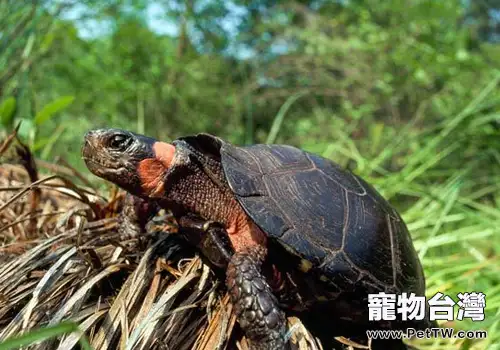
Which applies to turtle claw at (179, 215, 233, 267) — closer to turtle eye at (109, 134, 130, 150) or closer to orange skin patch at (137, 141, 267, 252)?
orange skin patch at (137, 141, 267, 252)

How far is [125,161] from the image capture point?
3.80ft

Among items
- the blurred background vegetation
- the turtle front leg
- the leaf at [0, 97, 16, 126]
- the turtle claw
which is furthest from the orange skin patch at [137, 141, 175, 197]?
the blurred background vegetation

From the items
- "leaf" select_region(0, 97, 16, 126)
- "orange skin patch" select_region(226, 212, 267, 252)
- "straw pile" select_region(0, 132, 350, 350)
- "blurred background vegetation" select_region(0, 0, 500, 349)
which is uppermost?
"leaf" select_region(0, 97, 16, 126)

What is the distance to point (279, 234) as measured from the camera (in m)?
1.09

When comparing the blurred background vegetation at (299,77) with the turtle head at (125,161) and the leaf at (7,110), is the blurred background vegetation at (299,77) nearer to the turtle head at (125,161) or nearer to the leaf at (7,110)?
the leaf at (7,110)

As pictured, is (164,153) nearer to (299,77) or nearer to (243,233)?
(243,233)

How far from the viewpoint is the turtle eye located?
1166 millimetres

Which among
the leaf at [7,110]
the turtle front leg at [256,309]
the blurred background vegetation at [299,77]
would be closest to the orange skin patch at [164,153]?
the turtle front leg at [256,309]

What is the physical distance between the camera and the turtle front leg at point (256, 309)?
3.32 ft

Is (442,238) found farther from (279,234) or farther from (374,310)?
(279,234)

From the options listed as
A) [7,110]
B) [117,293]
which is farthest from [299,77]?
[117,293]

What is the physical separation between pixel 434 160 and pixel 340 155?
77 centimetres

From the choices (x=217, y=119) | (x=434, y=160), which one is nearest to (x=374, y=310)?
(x=434, y=160)

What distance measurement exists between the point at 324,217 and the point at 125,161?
0.51 m
